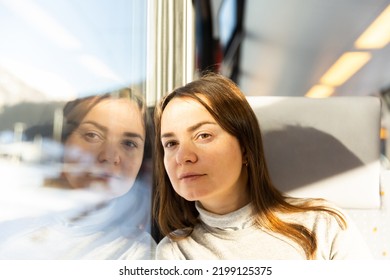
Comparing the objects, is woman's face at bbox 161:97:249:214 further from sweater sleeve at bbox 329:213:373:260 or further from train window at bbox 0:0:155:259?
sweater sleeve at bbox 329:213:373:260

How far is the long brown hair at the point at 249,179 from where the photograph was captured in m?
0.94

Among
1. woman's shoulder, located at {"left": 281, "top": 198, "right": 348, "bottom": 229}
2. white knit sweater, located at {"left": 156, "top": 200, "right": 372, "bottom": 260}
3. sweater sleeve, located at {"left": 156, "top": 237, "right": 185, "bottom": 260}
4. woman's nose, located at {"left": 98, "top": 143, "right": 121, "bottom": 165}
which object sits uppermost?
woman's nose, located at {"left": 98, "top": 143, "right": 121, "bottom": 165}

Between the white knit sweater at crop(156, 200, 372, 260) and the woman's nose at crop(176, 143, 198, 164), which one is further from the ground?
the woman's nose at crop(176, 143, 198, 164)

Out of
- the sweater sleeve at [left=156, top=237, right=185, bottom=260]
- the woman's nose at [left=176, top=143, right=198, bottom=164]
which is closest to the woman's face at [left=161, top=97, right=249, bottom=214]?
the woman's nose at [left=176, top=143, right=198, bottom=164]

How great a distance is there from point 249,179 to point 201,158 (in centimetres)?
13

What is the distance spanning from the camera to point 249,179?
3.21 feet

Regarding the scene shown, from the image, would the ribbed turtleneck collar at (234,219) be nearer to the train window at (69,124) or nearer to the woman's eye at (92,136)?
the train window at (69,124)

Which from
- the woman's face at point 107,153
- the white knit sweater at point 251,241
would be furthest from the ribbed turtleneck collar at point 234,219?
the woman's face at point 107,153

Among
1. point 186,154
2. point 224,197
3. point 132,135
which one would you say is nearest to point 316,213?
point 224,197

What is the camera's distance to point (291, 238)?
948mm

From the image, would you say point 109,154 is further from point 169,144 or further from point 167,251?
point 167,251

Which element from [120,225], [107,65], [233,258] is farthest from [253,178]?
[107,65]

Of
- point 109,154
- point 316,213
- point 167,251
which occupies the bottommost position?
point 167,251

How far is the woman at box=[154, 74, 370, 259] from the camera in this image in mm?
940
